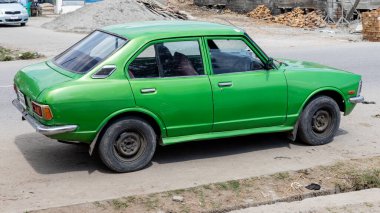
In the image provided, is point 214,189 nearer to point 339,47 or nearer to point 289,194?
point 289,194

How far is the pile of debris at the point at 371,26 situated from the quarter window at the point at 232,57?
54.0ft

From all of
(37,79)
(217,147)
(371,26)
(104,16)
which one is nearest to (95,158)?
(37,79)

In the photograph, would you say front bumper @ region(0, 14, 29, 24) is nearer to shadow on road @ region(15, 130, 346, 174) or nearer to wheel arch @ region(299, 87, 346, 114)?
shadow on road @ region(15, 130, 346, 174)

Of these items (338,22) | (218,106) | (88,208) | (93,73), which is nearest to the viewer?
(88,208)

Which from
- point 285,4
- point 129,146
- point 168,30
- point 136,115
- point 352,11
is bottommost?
point 285,4

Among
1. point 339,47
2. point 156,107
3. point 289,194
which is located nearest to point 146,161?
point 156,107

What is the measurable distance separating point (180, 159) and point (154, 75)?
1.08m

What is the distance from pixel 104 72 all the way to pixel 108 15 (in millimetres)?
21112

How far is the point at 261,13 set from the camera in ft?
105

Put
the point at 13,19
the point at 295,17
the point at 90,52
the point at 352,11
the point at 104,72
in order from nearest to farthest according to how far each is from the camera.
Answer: the point at 104,72, the point at 90,52, the point at 13,19, the point at 352,11, the point at 295,17

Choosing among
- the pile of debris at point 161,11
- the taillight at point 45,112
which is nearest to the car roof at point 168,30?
the taillight at point 45,112

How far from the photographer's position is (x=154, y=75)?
648 cm

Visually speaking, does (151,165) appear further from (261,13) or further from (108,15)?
(261,13)

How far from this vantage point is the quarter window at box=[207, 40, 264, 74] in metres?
6.82
